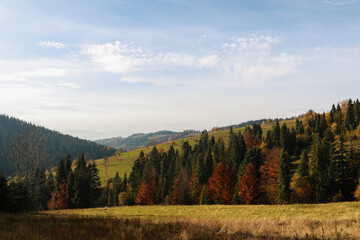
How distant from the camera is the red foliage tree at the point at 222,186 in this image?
5748 cm

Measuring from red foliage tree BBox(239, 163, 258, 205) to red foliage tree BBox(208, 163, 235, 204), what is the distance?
20.9 ft

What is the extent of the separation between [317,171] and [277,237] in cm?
5507

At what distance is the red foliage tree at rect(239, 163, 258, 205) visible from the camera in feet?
166

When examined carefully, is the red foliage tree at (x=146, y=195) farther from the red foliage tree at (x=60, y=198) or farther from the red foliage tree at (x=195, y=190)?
the red foliage tree at (x=60, y=198)

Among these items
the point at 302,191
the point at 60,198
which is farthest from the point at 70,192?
the point at 302,191

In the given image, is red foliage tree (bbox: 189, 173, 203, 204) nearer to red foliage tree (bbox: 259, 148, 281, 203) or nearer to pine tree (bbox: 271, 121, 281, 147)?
red foliage tree (bbox: 259, 148, 281, 203)

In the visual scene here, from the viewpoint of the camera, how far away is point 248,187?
169 ft

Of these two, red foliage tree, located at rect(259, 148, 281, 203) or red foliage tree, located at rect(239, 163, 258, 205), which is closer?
red foliage tree, located at rect(239, 163, 258, 205)

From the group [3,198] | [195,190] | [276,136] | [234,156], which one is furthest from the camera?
[276,136]

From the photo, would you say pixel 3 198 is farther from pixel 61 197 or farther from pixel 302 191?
pixel 302 191

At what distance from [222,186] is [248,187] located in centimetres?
956

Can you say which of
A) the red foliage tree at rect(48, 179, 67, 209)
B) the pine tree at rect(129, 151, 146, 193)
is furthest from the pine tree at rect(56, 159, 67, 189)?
the pine tree at rect(129, 151, 146, 193)

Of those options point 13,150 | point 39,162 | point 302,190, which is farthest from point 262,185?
point 13,150

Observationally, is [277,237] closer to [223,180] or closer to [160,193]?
[223,180]
